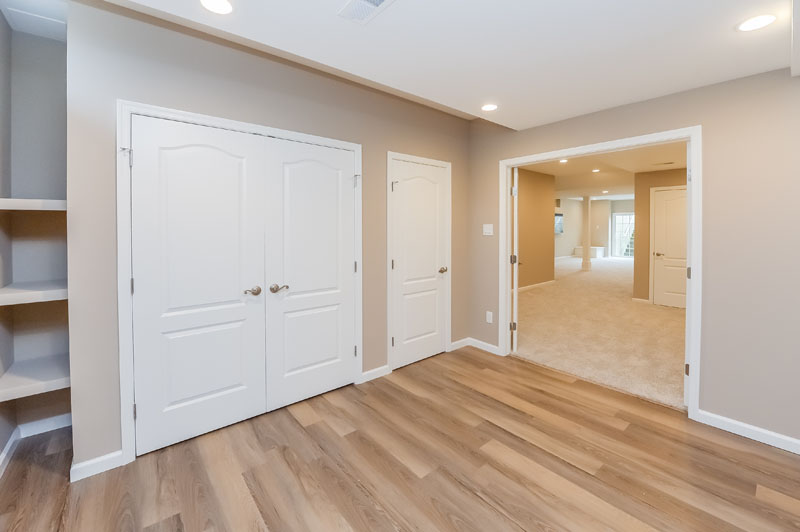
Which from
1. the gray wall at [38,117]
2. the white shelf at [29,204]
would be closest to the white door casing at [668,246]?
the white shelf at [29,204]

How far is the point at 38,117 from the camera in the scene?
2291 mm

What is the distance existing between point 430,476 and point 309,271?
67.2 inches

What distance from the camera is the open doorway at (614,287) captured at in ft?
11.9

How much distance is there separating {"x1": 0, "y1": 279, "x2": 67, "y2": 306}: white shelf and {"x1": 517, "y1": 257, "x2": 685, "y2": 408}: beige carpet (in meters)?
3.93

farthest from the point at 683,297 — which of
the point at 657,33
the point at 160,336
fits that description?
the point at 160,336

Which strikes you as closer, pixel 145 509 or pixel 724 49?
pixel 145 509

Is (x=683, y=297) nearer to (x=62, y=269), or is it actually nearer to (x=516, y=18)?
(x=516, y=18)

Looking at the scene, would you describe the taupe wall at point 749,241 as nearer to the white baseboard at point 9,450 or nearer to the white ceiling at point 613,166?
the white ceiling at point 613,166

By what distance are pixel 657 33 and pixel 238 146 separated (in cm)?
263

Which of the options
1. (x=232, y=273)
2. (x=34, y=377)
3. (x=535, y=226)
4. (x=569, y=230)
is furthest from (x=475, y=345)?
(x=569, y=230)

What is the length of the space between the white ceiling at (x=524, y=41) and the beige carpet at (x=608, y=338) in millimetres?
2485

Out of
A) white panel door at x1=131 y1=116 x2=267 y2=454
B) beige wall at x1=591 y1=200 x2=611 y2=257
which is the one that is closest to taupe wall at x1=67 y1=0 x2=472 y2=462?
white panel door at x1=131 y1=116 x2=267 y2=454

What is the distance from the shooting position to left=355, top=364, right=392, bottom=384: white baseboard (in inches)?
128

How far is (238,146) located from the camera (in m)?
2.46
